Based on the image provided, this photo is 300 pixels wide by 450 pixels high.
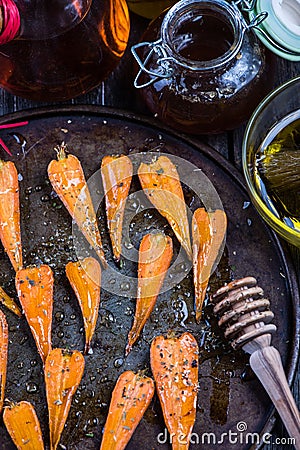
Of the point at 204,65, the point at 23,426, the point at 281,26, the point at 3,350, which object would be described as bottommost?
the point at 23,426

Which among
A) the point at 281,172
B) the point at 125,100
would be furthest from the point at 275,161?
the point at 125,100

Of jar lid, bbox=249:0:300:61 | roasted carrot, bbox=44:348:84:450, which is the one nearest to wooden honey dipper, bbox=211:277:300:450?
roasted carrot, bbox=44:348:84:450

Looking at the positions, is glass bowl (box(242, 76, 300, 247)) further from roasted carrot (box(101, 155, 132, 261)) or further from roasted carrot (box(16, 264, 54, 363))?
roasted carrot (box(16, 264, 54, 363))

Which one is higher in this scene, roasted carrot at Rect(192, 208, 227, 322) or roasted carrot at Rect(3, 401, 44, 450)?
roasted carrot at Rect(192, 208, 227, 322)

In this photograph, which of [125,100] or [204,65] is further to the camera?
[125,100]

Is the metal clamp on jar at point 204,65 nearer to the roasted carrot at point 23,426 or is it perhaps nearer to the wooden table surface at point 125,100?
the wooden table surface at point 125,100

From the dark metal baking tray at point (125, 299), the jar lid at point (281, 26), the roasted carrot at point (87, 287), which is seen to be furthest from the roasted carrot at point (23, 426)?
the jar lid at point (281, 26)

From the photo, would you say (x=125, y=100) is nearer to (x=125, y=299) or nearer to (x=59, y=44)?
(x=59, y=44)
